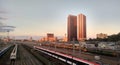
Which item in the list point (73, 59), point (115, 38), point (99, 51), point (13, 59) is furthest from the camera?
point (115, 38)

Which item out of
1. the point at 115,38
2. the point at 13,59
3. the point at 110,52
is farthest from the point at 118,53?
the point at 115,38

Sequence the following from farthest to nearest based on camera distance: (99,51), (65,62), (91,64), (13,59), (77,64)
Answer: (99,51) → (13,59) → (65,62) → (77,64) → (91,64)

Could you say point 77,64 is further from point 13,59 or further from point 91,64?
point 13,59

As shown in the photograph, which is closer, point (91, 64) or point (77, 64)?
point (91, 64)

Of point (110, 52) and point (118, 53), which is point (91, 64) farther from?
point (110, 52)

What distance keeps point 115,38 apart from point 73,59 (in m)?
80.7

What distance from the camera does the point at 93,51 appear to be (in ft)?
235

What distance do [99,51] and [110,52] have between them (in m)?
7.92

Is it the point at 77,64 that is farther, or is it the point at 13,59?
the point at 13,59

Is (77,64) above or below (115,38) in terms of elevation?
below

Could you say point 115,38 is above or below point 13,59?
Result: above

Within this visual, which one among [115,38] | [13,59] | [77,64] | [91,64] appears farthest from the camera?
[115,38]

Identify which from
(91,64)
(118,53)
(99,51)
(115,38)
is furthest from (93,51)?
(115,38)

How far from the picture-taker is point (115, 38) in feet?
395
